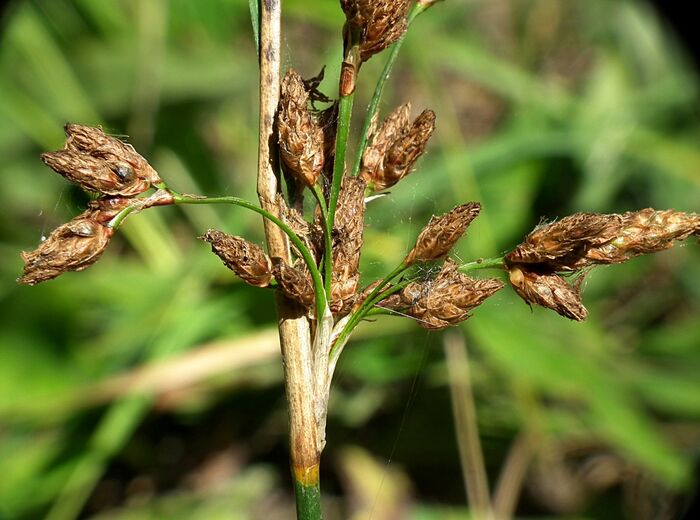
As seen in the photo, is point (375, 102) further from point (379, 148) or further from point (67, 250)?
point (67, 250)

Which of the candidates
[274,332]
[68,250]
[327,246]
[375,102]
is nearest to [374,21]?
[375,102]

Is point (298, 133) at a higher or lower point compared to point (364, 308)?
higher

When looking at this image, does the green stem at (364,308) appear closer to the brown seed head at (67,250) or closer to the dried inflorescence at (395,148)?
the dried inflorescence at (395,148)

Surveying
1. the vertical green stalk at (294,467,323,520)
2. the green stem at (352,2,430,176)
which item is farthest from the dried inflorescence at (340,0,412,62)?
the vertical green stalk at (294,467,323,520)

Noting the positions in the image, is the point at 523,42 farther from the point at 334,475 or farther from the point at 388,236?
the point at 334,475

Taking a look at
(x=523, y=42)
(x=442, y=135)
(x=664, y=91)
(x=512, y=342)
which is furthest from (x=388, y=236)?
(x=523, y=42)

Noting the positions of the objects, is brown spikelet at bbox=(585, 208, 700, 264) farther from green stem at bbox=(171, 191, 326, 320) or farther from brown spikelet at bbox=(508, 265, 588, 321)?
green stem at bbox=(171, 191, 326, 320)
